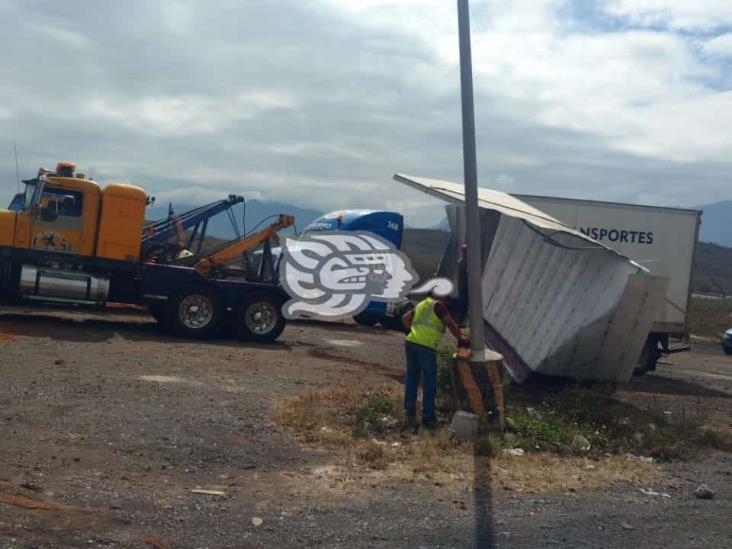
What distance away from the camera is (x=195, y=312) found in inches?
625

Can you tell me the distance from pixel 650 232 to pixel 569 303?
5.97 meters

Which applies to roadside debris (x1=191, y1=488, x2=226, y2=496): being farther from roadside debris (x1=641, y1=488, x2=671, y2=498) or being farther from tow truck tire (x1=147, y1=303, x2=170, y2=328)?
tow truck tire (x1=147, y1=303, x2=170, y2=328)

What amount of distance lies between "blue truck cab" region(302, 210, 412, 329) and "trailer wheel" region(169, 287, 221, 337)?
572cm

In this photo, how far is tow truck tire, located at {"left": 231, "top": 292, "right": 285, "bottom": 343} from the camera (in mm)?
16078

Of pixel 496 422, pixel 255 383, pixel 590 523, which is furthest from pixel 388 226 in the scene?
pixel 590 523

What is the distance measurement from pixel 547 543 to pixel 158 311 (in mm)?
11931

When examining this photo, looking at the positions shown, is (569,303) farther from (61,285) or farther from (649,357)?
(61,285)

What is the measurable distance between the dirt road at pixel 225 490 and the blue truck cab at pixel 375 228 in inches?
383

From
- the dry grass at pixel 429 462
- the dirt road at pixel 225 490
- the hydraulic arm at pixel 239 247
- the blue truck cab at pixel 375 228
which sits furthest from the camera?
the blue truck cab at pixel 375 228

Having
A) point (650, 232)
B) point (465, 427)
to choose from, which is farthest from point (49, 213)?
A: point (650, 232)

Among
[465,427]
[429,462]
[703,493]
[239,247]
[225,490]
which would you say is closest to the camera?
[225,490]

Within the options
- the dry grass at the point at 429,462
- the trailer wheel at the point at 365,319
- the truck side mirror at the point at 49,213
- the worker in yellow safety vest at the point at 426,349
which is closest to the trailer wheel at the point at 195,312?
the truck side mirror at the point at 49,213

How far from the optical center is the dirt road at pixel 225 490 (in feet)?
18.4

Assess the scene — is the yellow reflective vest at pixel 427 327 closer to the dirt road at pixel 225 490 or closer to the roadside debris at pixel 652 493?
the dirt road at pixel 225 490
